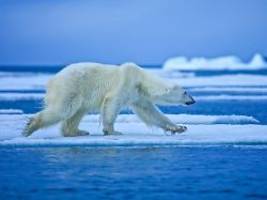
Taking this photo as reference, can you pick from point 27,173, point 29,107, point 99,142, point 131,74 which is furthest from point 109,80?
point 29,107

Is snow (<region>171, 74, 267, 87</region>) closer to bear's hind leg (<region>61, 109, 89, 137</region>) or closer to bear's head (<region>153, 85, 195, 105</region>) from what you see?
bear's head (<region>153, 85, 195, 105</region>)

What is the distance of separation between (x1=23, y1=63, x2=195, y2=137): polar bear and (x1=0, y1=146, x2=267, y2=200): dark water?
85cm

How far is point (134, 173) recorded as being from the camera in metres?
7.55

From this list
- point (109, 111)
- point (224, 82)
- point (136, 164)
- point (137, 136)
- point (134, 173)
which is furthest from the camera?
point (224, 82)

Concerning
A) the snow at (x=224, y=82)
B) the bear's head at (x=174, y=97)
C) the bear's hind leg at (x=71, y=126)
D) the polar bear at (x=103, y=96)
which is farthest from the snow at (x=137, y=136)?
the snow at (x=224, y=82)

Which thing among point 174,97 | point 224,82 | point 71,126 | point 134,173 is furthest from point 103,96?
point 224,82

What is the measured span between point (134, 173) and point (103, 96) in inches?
130

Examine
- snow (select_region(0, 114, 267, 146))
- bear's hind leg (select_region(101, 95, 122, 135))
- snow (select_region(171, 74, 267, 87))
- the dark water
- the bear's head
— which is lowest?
the dark water

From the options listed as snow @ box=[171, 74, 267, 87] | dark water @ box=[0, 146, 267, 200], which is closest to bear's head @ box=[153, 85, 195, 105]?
dark water @ box=[0, 146, 267, 200]

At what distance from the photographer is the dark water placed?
653 centimetres

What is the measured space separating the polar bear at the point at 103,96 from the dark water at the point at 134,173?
0.85m

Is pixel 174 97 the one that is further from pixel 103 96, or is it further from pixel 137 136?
pixel 103 96

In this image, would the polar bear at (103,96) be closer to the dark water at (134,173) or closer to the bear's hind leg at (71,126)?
the bear's hind leg at (71,126)

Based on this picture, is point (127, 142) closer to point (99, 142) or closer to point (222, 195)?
point (99, 142)
